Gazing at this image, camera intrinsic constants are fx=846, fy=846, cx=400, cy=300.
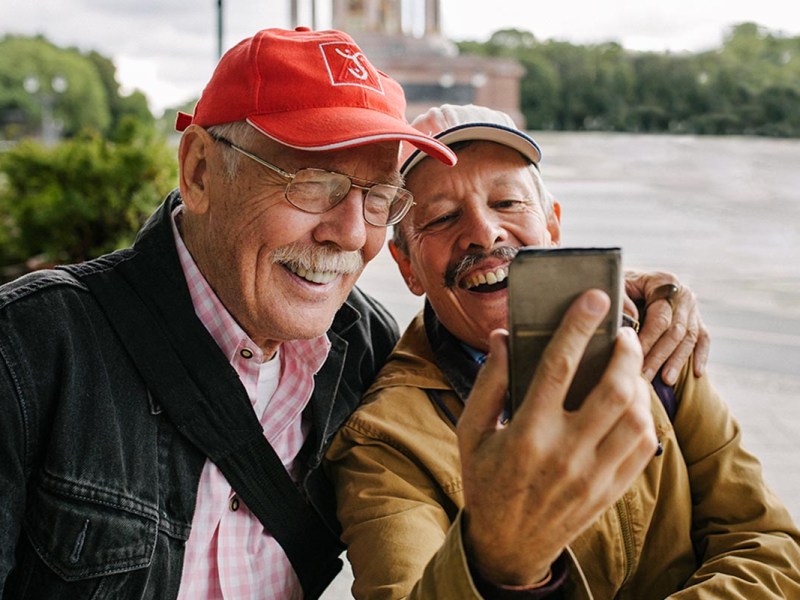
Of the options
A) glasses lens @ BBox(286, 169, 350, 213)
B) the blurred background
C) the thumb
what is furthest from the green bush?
the thumb

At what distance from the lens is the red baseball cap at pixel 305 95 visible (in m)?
1.68

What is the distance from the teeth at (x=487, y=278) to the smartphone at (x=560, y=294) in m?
1.05

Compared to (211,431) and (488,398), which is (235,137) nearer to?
(211,431)

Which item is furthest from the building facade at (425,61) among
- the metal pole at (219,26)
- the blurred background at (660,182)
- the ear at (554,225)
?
the ear at (554,225)

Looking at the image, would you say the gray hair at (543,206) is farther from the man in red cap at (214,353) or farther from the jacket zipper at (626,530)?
the jacket zipper at (626,530)

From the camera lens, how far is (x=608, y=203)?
12586mm

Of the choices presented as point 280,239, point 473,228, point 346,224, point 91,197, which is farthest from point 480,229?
point 91,197

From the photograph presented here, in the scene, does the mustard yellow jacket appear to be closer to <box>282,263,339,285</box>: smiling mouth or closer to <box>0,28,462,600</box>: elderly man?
<box>0,28,462,600</box>: elderly man

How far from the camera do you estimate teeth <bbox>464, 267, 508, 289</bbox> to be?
2043 millimetres

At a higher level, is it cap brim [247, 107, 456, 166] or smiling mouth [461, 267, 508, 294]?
cap brim [247, 107, 456, 166]

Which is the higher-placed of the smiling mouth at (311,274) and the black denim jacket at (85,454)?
the smiling mouth at (311,274)

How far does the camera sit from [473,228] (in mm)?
2064

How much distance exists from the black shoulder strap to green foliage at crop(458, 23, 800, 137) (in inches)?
202

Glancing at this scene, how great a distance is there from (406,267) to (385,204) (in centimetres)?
45
